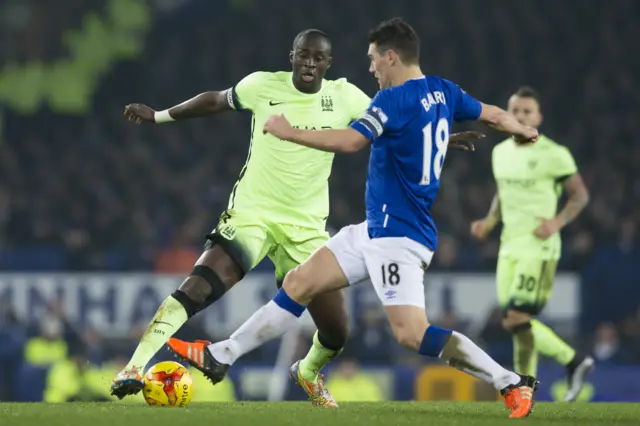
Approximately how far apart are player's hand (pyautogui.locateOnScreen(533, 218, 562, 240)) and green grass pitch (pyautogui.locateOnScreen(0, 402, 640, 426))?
2157 millimetres

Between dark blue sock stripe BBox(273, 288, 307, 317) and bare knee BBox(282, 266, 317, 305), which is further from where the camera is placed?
dark blue sock stripe BBox(273, 288, 307, 317)

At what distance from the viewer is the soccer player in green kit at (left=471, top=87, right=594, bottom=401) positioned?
32.7 ft

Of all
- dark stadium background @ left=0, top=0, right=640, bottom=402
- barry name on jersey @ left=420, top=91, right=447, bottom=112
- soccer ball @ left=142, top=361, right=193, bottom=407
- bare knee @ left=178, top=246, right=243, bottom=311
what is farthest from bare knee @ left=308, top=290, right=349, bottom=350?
dark stadium background @ left=0, top=0, right=640, bottom=402

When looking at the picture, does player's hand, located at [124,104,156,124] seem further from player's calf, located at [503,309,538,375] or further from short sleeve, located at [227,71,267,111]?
player's calf, located at [503,309,538,375]

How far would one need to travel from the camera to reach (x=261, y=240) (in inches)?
299

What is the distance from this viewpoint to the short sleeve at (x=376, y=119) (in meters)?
6.35

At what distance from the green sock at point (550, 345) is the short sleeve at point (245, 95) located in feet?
11.4

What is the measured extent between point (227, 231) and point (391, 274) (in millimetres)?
1373

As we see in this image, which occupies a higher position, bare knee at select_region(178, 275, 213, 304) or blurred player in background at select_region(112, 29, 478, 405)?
blurred player in background at select_region(112, 29, 478, 405)

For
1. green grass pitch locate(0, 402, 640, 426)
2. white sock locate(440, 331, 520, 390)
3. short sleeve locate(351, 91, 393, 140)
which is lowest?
green grass pitch locate(0, 402, 640, 426)

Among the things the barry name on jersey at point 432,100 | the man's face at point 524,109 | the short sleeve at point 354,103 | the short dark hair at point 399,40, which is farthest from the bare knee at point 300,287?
the man's face at point 524,109

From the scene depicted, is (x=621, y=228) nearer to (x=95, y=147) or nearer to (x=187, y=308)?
(x=95, y=147)

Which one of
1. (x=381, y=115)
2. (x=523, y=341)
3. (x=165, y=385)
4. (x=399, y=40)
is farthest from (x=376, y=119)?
(x=523, y=341)

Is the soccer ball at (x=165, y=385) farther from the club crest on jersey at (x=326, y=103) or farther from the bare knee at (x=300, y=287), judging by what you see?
the club crest on jersey at (x=326, y=103)
